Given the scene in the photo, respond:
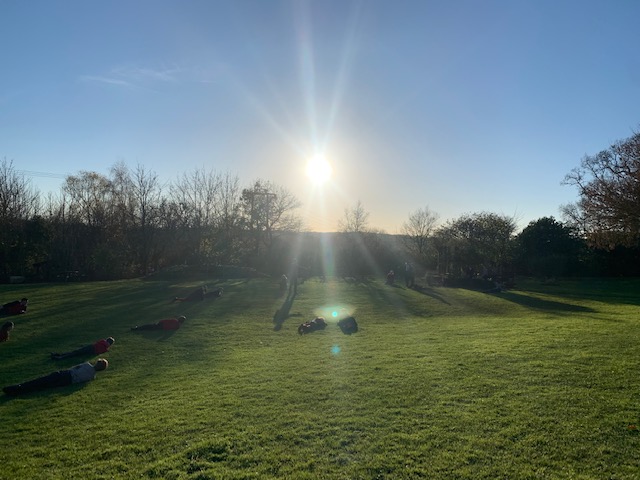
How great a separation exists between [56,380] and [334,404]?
5.76m

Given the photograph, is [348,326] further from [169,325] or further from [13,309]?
[13,309]

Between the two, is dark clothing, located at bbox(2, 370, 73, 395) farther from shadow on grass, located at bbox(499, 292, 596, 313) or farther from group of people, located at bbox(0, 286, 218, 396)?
shadow on grass, located at bbox(499, 292, 596, 313)

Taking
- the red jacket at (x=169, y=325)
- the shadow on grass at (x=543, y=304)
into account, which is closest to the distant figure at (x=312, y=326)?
the red jacket at (x=169, y=325)

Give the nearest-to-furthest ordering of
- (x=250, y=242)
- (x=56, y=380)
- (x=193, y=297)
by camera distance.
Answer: (x=56, y=380), (x=193, y=297), (x=250, y=242)

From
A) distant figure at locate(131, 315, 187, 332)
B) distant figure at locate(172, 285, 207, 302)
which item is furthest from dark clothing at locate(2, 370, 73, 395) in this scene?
distant figure at locate(172, 285, 207, 302)

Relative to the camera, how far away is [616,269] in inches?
1590

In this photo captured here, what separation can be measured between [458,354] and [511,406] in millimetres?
3534

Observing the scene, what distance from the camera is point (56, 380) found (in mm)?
8391

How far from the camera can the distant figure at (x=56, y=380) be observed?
799 cm

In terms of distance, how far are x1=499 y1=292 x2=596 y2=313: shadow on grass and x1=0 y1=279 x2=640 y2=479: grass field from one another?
4832mm

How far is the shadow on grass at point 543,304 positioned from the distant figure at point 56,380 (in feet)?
59.9

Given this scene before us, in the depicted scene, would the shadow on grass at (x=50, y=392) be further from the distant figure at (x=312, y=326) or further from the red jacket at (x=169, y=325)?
the distant figure at (x=312, y=326)

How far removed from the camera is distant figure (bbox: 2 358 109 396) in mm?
7988

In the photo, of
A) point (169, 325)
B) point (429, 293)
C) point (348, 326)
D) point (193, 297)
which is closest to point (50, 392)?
point (169, 325)
